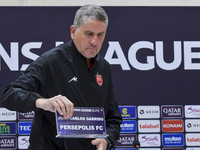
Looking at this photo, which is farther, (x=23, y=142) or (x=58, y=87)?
(x=23, y=142)

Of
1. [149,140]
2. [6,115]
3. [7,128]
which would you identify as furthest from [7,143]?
[149,140]

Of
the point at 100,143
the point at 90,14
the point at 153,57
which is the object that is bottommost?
the point at 100,143

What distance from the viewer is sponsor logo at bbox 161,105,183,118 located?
3.29m

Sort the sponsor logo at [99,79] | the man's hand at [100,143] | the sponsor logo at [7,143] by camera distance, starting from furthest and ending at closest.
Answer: the sponsor logo at [7,143] < the sponsor logo at [99,79] < the man's hand at [100,143]

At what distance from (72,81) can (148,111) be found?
2.16 m

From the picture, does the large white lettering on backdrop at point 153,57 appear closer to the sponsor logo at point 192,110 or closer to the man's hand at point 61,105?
the sponsor logo at point 192,110

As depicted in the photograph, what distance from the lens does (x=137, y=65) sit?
331 centimetres

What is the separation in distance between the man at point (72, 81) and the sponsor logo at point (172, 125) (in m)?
2.06

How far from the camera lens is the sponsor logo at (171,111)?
10.8ft

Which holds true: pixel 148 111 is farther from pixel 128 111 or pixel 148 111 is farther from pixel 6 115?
pixel 6 115

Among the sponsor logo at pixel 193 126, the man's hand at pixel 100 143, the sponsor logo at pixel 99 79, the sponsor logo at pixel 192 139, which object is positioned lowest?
the sponsor logo at pixel 192 139

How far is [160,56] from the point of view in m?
3.32

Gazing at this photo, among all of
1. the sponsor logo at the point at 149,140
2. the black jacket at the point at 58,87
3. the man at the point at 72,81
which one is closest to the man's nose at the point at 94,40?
the man at the point at 72,81
